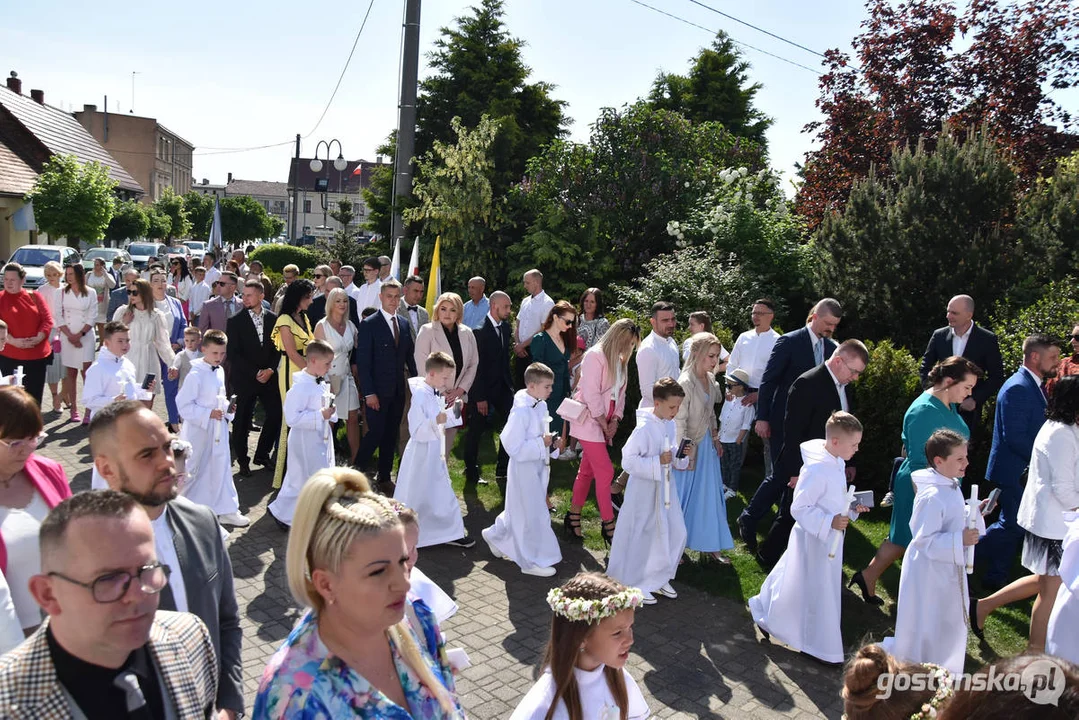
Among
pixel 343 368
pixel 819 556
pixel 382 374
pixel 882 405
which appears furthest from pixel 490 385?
pixel 819 556

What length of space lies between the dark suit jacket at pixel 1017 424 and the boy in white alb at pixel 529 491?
3.67 metres

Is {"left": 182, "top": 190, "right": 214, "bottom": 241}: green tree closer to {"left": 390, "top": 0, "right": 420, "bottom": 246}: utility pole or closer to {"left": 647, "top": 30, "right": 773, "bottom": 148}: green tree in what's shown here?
{"left": 647, "top": 30, "right": 773, "bottom": 148}: green tree

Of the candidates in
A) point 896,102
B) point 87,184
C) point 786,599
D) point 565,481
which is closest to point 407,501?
point 565,481

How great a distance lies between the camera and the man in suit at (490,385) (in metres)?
9.47

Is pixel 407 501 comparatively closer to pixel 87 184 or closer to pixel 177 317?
pixel 177 317

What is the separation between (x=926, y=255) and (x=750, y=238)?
3.23 m

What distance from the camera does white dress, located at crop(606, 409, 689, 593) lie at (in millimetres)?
6633

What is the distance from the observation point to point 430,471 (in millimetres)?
7605

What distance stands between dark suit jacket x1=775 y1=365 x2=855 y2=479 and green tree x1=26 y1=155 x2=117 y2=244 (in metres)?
32.9

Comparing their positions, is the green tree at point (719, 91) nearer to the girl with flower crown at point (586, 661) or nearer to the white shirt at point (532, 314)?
the white shirt at point (532, 314)

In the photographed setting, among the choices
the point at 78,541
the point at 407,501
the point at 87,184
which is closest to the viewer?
the point at 78,541

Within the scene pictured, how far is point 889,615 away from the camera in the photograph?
6418mm

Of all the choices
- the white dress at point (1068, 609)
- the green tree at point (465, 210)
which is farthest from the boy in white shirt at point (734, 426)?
the green tree at point (465, 210)

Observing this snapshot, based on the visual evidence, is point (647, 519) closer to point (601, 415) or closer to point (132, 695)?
point (601, 415)
